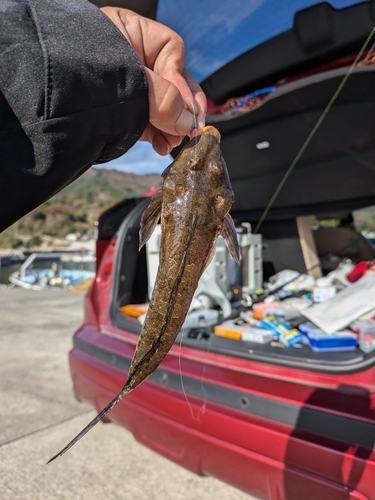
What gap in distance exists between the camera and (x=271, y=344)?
2.52m

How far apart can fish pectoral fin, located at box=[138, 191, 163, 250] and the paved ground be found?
85.5 inches

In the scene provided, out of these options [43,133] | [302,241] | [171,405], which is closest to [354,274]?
[302,241]

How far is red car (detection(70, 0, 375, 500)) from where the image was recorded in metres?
1.87

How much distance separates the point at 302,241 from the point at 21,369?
3.99m

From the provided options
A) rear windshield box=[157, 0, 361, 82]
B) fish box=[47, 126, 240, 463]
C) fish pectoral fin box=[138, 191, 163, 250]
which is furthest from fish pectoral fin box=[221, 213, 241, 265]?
rear windshield box=[157, 0, 361, 82]

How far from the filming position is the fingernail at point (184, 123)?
115cm

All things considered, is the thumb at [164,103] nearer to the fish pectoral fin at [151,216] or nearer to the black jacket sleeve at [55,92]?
the black jacket sleeve at [55,92]

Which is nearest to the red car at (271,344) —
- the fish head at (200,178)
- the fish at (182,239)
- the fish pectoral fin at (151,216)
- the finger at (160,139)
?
the fish at (182,239)

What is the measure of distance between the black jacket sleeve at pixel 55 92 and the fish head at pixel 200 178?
248 mm

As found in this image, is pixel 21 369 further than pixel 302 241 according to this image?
Yes

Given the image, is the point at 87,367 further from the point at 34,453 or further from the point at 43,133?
the point at 43,133

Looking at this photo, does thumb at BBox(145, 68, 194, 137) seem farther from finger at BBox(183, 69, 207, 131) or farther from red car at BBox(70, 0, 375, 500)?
red car at BBox(70, 0, 375, 500)

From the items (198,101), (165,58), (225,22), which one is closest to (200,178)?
(198,101)

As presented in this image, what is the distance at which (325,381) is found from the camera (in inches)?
78.4
